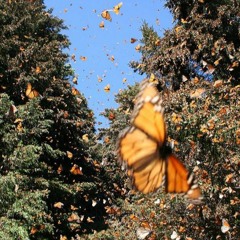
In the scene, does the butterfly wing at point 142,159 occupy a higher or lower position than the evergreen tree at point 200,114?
lower

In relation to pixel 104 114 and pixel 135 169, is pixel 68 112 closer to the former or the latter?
pixel 104 114

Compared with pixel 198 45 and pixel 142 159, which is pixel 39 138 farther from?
pixel 142 159

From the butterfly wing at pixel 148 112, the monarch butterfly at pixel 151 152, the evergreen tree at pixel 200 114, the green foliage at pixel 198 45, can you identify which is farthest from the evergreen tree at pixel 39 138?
the butterfly wing at pixel 148 112

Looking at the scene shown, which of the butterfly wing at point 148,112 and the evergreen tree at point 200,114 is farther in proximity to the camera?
the evergreen tree at point 200,114

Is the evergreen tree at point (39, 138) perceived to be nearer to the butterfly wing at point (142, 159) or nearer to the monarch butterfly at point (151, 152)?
the butterfly wing at point (142, 159)

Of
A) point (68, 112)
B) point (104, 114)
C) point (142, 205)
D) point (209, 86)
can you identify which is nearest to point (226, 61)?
point (209, 86)

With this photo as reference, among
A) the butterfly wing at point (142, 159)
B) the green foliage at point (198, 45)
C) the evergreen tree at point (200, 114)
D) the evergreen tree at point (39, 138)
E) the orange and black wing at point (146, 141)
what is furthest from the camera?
the green foliage at point (198, 45)

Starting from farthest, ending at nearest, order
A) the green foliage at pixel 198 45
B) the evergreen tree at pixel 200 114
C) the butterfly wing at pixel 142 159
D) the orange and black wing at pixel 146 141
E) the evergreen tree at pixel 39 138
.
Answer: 1. the green foliage at pixel 198 45
2. the evergreen tree at pixel 39 138
3. the evergreen tree at pixel 200 114
4. the butterfly wing at pixel 142 159
5. the orange and black wing at pixel 146 141
